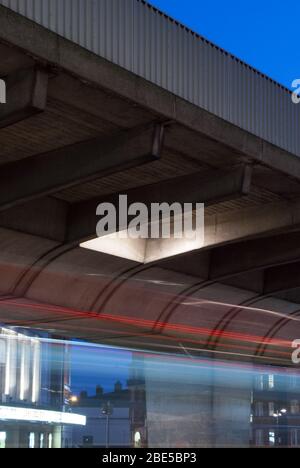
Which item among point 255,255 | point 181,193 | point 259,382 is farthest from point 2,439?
point 255,255

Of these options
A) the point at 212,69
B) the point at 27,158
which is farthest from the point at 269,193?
the point at 27,158

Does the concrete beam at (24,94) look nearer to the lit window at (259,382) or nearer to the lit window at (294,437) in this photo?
the lit window at (259,382)

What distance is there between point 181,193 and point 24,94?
21.9 ft

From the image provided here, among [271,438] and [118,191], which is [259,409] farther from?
[118,191]

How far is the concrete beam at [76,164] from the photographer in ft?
50.4

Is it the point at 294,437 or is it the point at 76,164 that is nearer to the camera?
the point at 294,437

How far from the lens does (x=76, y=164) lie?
16.5m

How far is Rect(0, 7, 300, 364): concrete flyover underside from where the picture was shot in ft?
39.7

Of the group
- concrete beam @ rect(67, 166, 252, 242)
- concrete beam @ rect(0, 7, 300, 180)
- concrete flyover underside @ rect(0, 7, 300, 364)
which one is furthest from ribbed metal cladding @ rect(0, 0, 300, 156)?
concrete beam @ rect(67, 166, 252, 242)

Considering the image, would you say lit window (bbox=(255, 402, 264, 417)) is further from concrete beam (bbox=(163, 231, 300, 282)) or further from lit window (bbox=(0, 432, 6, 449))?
concrete beam (bbox=(163, 231, 300, 282))

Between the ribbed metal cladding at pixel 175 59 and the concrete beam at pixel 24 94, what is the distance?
2.91ft

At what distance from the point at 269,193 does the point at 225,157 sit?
3.55 meters

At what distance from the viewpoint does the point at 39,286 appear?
52.4 ft

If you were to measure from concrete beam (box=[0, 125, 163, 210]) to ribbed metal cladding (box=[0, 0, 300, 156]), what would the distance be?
1.19 meters
